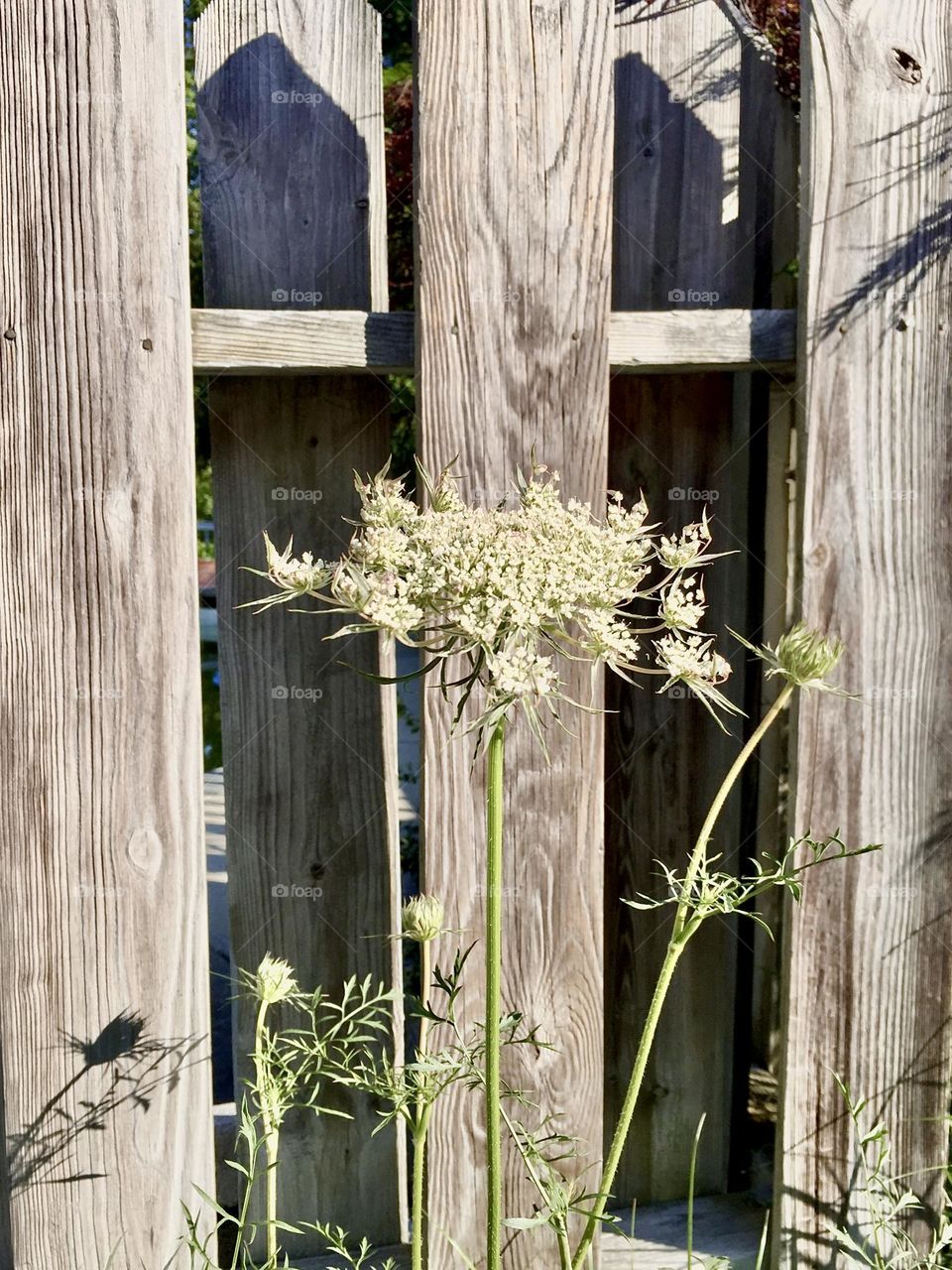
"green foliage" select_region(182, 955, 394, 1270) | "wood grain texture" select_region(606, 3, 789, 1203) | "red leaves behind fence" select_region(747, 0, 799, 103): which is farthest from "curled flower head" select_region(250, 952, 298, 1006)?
"red leaves behind fence" select_region(747, 0, 799, 103)

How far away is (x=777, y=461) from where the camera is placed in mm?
2516

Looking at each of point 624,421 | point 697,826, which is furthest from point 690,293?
point 697,826

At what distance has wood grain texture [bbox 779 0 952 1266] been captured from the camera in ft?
6.32

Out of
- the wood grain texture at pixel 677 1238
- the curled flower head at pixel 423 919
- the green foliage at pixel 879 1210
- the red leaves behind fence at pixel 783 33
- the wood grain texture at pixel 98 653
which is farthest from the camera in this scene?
the red leaves behind fence at pixel 783 33

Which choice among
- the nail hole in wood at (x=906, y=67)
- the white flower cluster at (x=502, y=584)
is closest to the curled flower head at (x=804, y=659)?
the white flower cluster at (x=502, y=584)

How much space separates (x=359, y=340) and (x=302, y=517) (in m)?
0.38

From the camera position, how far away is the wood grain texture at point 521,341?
1.81m

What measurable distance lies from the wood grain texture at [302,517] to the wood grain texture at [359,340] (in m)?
0.15

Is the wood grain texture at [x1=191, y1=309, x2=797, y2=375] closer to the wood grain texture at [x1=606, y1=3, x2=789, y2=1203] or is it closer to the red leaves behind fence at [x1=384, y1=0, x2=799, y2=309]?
the wood grain texture at [x1=606, y1=3, x2=789, y2=1203]

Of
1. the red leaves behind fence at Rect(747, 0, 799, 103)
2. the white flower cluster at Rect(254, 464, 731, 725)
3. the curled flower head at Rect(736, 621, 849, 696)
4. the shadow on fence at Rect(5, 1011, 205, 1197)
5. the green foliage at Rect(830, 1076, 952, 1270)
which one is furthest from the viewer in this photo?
the red leaves behind fence at Rect(747, 0, 799, 103)

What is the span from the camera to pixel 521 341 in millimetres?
1847

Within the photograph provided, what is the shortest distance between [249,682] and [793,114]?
153 centimetres

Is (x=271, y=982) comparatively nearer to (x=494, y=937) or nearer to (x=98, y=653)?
(x=494, y=937)

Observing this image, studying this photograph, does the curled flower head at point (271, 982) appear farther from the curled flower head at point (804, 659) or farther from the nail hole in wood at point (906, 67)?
the nail hole in wood at point (906, 67)
